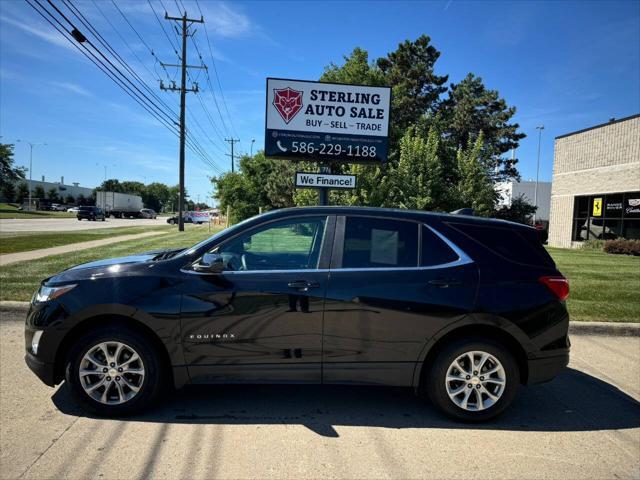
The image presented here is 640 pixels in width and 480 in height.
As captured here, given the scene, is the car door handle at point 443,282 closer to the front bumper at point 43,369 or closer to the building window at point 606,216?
the front bumper at point 43,369

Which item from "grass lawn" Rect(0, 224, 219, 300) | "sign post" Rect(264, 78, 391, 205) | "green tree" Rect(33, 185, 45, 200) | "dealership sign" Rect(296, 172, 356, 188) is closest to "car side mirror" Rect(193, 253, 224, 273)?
"grass lawn" Rect(0, 224, 219, 300)

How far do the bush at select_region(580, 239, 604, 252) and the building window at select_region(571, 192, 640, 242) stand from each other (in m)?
0.58

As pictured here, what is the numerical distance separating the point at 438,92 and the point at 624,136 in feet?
69.3

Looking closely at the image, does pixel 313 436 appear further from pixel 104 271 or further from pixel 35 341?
pixel 35 341

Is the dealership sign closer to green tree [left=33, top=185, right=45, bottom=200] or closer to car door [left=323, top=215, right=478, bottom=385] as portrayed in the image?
car door [left=323, top=215, right=478, bottom=385]

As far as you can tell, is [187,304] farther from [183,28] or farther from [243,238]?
[183,28]

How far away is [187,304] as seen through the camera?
350cm

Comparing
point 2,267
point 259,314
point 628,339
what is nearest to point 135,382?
point 259,314

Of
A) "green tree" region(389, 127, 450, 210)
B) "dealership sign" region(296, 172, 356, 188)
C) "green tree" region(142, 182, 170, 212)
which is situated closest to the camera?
"dealership sign" region(296, 172, 356, 188)

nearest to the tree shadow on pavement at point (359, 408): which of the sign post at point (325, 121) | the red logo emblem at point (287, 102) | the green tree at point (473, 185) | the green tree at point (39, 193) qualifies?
the sign post at point (325, 121)

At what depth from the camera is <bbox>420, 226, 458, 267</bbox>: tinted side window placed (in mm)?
3703

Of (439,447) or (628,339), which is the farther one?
(628,339)

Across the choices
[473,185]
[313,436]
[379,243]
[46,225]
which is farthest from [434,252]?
[46,225]

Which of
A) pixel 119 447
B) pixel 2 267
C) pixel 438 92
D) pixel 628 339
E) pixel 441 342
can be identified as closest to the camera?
pixel 119 447
